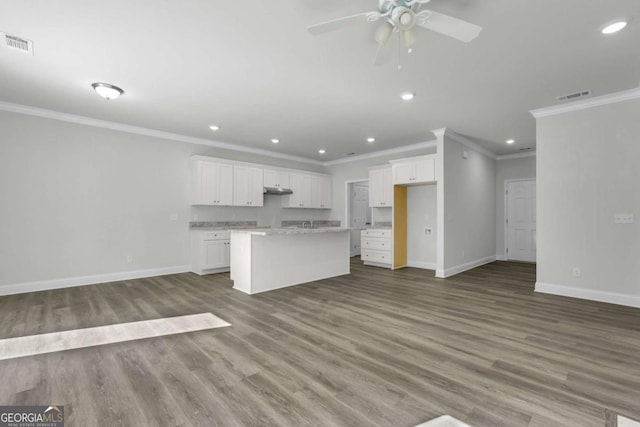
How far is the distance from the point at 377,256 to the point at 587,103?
4485mm

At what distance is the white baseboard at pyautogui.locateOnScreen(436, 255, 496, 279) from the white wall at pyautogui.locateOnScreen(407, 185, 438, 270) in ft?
1.81

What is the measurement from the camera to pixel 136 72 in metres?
3.35

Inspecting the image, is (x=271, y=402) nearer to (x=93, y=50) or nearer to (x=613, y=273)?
(x=93, y=50)

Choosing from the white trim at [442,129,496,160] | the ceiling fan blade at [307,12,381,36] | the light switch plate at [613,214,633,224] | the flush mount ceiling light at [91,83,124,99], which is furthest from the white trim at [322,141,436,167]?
the flush mount ceiling light at [91,83,124,99]

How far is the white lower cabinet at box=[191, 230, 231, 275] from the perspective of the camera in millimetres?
5836

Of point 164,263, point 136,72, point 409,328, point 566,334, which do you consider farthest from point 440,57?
point 164,263

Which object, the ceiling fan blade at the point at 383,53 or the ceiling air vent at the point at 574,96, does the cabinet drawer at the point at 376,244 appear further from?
the ceiling fan blade at the point at 383,53

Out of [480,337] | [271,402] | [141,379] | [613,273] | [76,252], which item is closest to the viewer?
[271,402]

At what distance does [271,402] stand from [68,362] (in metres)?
1.81

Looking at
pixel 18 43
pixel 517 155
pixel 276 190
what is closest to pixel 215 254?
pixel 276 190

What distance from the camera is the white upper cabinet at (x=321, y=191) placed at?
8169 mm

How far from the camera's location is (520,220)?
7738mm

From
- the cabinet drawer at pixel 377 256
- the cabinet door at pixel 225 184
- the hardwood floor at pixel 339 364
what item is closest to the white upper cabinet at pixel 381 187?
the cabinet drawer at pixel 377 256

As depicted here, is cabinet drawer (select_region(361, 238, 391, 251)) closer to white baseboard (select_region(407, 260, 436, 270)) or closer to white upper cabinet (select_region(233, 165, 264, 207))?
white baseboard (select_region(407, 260, 436, 270))
